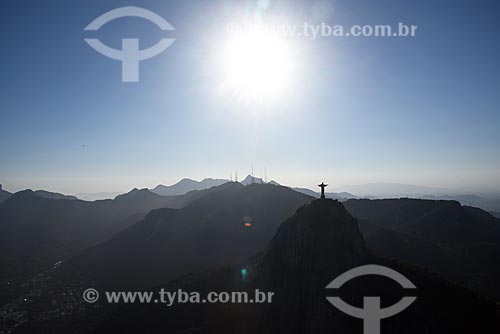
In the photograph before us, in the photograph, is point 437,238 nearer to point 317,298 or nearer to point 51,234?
point 317,298

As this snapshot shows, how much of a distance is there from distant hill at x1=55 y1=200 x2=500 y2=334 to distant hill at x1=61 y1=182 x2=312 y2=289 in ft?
125

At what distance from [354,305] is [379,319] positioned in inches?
92.6

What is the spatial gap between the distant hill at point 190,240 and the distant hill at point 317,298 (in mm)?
37980

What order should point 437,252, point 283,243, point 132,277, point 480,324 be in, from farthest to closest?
point 132,277 < point 437,252 < point 283,243 < point 480,324

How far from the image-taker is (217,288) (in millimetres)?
50750

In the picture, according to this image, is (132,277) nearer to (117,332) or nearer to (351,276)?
(117,332)

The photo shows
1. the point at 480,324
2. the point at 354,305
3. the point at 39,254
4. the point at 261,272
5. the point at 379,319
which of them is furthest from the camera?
the point at 39,254

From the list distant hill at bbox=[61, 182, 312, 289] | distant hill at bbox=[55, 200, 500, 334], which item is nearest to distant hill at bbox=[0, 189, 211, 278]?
distant hill at bbox=[61, 182, 312, 289]

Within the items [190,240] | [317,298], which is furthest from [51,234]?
[317,298]

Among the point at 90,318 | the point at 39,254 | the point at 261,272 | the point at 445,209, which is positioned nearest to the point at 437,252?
the point at 445,209

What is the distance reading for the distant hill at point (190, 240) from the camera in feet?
283

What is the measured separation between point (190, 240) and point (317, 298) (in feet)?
239

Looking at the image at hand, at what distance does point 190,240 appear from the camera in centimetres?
9625

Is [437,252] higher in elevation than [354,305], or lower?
lower
